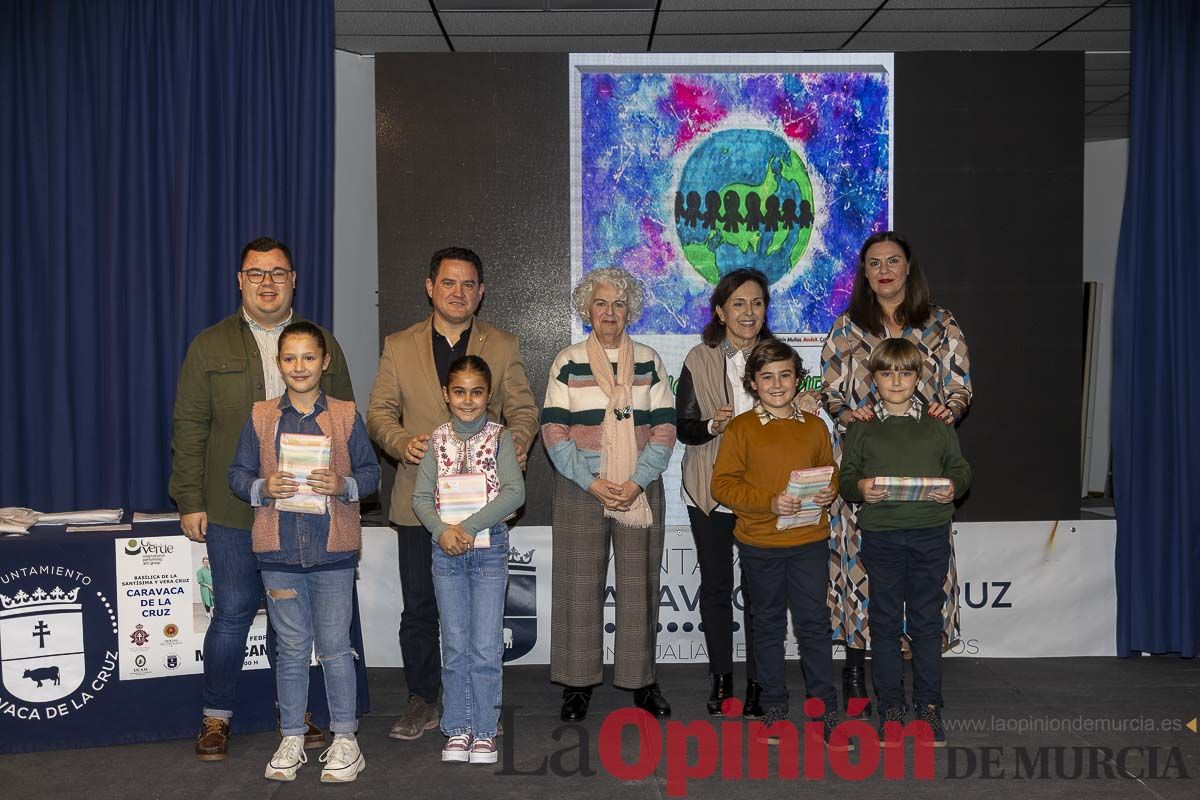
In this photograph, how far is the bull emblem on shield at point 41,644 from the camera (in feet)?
11.1

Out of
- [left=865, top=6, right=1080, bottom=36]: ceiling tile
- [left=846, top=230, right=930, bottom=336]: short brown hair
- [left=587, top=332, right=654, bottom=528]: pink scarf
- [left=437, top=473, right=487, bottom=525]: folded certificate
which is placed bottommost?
[left=437, top=473, right=487, bottom=525]: folded certificate

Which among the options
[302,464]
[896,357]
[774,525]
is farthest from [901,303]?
[302,464]

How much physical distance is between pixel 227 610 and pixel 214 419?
62 centimetres

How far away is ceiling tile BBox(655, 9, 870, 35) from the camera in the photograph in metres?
5.61

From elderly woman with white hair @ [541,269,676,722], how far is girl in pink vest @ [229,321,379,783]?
73 cm

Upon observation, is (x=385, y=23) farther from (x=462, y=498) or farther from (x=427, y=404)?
(x=462, y=498)

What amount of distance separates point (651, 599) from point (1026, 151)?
2665 millimetres

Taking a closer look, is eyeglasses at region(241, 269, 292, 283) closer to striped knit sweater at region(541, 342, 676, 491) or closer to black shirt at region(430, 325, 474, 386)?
black shirt at region(430, 325, 474, 386)

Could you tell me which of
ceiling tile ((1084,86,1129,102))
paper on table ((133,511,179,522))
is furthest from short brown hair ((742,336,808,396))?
ceiling tile ((1084,86,1129,102))

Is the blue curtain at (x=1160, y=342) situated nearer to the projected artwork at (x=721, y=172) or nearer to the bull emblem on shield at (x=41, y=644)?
the projected artwork at (x=721, y=172)

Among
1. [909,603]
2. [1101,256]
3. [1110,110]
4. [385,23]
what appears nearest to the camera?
[909,603]

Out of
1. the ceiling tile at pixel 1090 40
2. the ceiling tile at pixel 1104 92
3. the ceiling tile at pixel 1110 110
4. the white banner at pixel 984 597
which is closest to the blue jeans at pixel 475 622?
the white banner at pixel 984 597

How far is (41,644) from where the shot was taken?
3.41 metres

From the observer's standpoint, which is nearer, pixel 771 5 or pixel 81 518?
pixel 81 518
